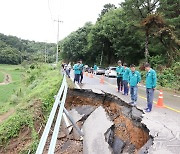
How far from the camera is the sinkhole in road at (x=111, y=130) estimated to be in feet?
25.5

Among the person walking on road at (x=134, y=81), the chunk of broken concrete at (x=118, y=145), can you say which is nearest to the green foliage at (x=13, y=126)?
the chunk of broken concrete at (x=118, y=145)

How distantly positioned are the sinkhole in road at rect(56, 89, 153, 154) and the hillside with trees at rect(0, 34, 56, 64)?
3621 inches

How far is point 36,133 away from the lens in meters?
9.46

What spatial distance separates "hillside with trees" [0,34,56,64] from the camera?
111875mm

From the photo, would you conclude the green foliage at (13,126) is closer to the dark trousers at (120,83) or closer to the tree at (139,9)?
the dark trousers at (120,83)

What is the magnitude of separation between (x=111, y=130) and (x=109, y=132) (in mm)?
248

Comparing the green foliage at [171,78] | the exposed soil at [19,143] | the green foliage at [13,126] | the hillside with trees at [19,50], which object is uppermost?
the hillside with trees at [19,50]

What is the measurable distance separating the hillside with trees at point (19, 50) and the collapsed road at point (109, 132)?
92340 millimetres

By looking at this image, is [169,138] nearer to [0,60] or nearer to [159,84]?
[159,84]

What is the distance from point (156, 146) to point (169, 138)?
75cm

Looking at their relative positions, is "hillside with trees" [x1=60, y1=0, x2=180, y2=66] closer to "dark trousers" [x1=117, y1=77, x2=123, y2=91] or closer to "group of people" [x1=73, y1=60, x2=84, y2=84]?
"group of people" [x1=73, y1=60, x2=84, y2=84]

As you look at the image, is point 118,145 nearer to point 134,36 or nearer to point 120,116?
point 120,116

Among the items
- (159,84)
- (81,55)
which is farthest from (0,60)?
(159,84)

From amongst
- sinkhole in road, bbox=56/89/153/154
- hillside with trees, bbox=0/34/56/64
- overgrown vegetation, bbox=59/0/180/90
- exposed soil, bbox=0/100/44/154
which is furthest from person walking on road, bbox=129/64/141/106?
hillside with trees, bbox=0/34/56/64
